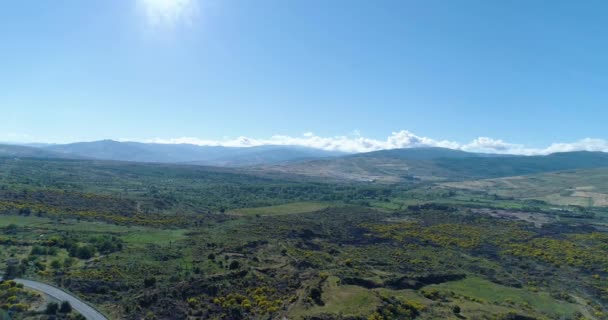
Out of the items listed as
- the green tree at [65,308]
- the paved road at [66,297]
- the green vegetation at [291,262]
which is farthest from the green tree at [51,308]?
the paved road at [66,297]

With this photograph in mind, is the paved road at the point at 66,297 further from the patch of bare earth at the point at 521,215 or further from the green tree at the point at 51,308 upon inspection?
the patch of bare earth at the point at 521,215

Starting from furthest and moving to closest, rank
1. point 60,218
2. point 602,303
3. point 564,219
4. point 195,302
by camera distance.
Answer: point 564,219
point 60,218
point 602,303
point 195,302

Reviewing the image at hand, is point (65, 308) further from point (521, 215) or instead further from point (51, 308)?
point (521, 215)

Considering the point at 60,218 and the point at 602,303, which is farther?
the point at 60,218

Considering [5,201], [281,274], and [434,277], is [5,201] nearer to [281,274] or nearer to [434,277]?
[281,274]

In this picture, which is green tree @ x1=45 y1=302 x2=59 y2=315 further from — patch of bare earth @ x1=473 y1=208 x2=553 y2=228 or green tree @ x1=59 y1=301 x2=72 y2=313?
patch of bare earth @ x1=473 y1=208 x2=553 y2=228

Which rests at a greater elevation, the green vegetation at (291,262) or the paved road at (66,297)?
the paved road at (66,297)

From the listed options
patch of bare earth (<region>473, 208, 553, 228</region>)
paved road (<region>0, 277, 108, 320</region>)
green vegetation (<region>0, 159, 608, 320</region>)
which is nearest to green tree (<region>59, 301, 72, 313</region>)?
green vegetation (<region>0, 159, 608, 320</region>)

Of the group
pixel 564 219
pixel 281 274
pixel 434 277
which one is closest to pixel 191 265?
pixel 281 274
